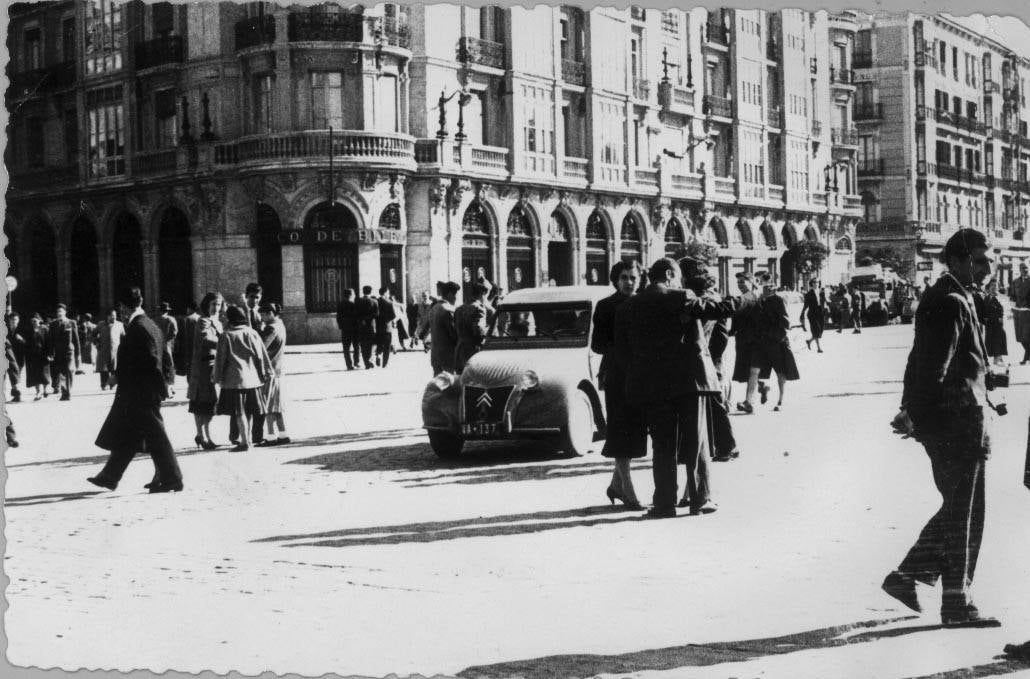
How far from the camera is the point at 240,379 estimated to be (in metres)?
13.0

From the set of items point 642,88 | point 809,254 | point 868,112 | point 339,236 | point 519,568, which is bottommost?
point 519,568

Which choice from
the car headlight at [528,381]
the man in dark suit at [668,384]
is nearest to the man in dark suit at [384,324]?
the car headlight at [528,381]

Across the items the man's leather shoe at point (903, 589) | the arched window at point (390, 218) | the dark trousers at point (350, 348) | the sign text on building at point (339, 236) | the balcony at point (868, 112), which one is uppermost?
the balcony at point (868, 112)

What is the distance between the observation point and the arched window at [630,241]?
8.75 meters

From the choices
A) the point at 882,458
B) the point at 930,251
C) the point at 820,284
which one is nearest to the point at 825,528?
the point at 882,458

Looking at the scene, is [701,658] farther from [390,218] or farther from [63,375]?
[390,218]

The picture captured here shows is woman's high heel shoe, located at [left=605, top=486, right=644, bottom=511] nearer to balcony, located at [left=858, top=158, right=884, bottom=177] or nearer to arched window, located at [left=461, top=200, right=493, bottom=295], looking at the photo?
arched window, located at [left=461, top=200, right=493, bottom=295]

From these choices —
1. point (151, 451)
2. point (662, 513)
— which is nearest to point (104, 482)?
point (151, 451)

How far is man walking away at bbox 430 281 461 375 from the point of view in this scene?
1021 cm

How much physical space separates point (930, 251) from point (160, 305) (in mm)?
4507

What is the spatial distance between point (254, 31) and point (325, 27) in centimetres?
48

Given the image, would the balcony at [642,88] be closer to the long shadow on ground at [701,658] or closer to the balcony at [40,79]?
the balcony at [40,79]

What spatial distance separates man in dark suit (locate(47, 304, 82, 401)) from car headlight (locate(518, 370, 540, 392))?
3750mm

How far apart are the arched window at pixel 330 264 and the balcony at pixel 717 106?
7.42 ft
